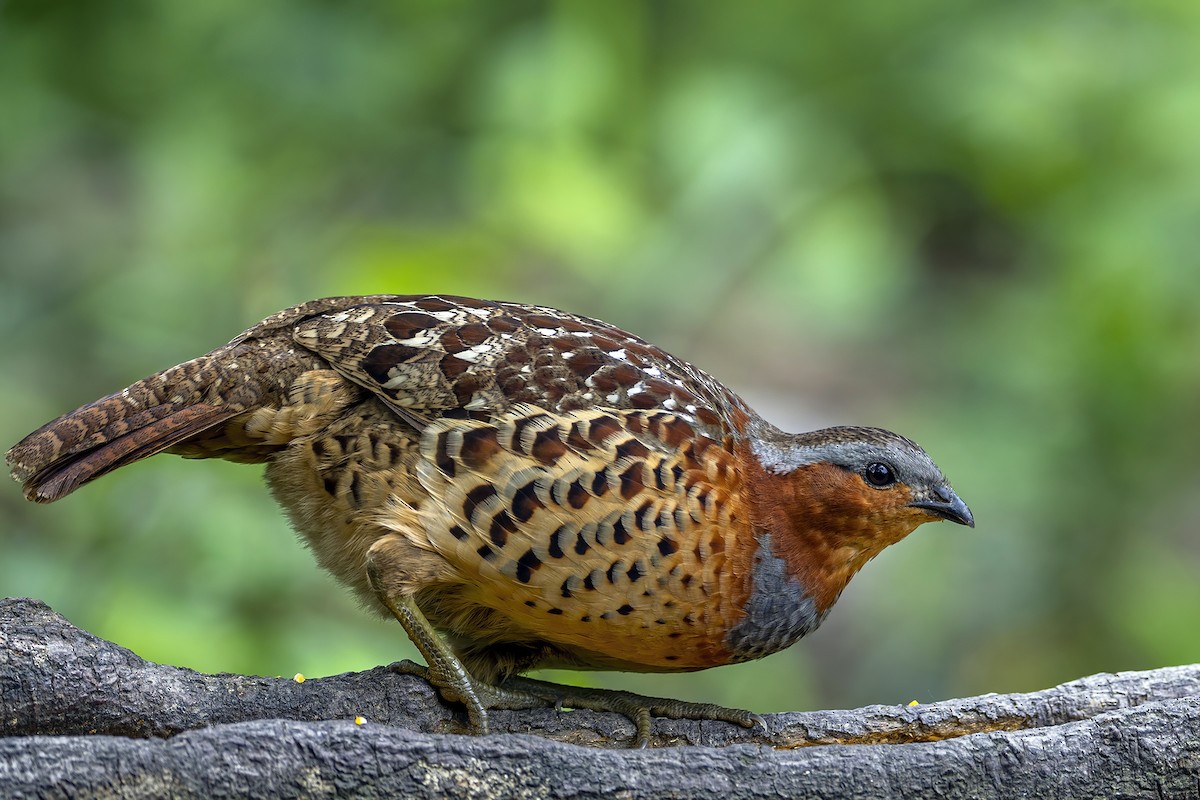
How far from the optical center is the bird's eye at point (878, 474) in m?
3.40

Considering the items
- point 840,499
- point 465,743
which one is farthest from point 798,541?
point 465,743

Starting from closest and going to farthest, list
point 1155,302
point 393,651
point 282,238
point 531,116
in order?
1. point 393,651
2. point 1155,302
3. point 282,238
4. point 531,116

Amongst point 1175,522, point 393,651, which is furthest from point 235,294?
point 1175,522

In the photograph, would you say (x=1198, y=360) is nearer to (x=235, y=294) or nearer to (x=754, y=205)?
(x=754, y=205)

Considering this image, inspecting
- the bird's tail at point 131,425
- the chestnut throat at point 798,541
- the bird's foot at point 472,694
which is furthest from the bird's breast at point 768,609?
the bird's tail at point 131,425

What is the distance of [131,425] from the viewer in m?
3.27

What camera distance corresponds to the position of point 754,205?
681 cm

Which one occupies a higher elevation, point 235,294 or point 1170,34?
point 1170,34

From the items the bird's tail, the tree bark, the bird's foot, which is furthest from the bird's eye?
the bird's tail

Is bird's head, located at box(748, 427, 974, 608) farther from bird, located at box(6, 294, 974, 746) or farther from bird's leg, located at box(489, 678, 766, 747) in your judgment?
bird's leg, located at box(489, 678, 766, 747)

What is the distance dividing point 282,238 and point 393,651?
2283 millimetres

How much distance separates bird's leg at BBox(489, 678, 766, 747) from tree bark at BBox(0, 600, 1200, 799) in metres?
0.04

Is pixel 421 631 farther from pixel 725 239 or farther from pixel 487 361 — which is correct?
pixel 725 239

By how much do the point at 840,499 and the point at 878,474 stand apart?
12cm
